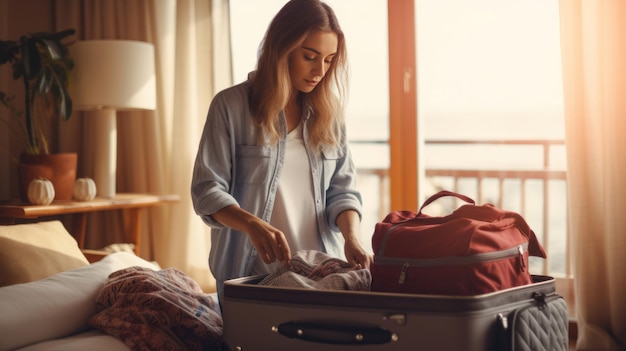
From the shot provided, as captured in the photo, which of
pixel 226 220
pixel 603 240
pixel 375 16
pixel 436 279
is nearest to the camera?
pixel 436 279

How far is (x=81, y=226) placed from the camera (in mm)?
3441

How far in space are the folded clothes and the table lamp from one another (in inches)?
88.4

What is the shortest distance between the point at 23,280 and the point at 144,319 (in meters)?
0.68

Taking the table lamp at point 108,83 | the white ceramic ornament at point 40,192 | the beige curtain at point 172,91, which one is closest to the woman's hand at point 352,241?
the white ceramic ornament at point 40,192

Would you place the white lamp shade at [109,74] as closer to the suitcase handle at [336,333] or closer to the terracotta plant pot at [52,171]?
the terracotta plant pot at [52,171]

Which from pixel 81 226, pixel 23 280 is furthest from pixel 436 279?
pixel 81 226

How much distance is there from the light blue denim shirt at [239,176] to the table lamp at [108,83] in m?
1.89

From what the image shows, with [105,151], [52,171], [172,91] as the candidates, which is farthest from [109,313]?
[172,91]

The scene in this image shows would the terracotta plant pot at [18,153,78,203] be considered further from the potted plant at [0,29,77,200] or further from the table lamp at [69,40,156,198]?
the table lamp at [69,40,156,198]

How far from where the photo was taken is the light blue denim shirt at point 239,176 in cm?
145

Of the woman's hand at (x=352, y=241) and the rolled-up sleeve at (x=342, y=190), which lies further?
the rolled-up sleeve at (x=342, y=190)

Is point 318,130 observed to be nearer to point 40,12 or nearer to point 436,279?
point 436,279

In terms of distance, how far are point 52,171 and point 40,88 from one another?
1.27 ft

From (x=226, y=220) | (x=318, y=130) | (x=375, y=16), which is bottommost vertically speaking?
(x=226, y=220)
